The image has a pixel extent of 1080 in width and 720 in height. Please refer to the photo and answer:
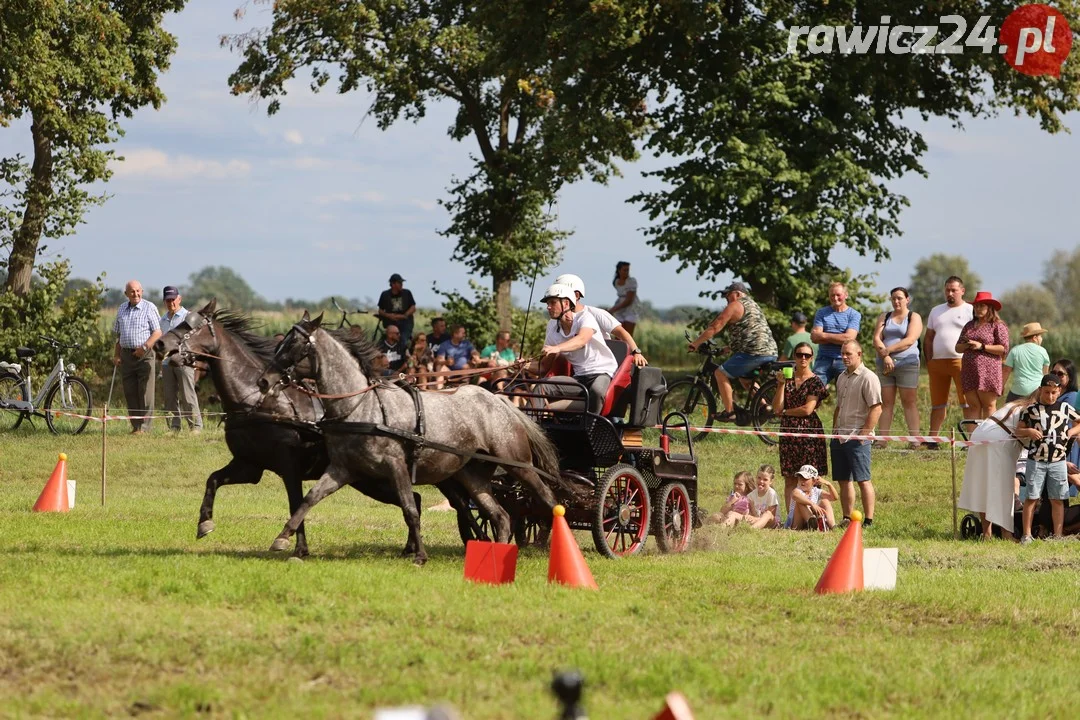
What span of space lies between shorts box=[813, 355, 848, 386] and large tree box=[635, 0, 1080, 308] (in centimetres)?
535

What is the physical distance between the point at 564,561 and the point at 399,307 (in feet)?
47.3

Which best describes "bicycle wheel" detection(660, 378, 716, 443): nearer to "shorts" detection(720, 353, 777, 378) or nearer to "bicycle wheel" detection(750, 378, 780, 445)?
"shorts" detection(720, 353, 777, 378)

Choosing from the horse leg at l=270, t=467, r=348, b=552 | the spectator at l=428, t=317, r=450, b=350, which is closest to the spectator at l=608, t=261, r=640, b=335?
the spectator at l=428, t=317, r=450, b=350

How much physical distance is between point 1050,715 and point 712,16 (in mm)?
19362

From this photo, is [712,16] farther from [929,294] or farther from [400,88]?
[929,294]

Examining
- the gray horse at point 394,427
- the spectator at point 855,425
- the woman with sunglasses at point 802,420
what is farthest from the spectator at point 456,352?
the gray horse at point 394,427

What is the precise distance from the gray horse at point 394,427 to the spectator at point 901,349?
851cm

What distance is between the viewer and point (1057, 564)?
41.3 ft

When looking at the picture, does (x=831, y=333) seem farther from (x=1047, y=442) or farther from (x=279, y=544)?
(x=279, y=544)

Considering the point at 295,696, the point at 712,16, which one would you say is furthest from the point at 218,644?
the point at 712,16

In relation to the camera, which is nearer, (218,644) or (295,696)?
(295,696)

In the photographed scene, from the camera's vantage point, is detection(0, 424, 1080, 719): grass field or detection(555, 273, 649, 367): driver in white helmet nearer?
detection(0, 424, 1080, 719): grass field

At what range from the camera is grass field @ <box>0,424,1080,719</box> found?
Result: 22.5 ft

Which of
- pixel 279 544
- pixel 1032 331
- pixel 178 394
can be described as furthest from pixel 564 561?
pixel 178 394
